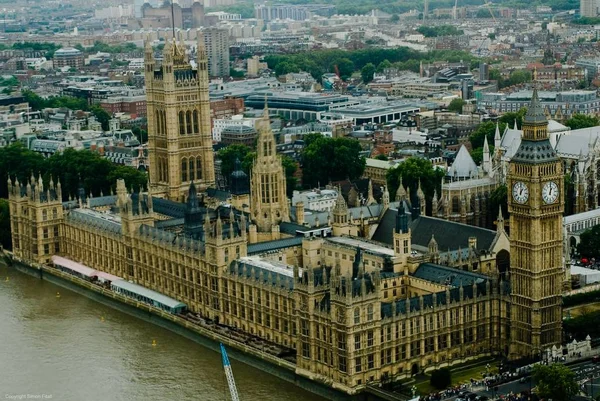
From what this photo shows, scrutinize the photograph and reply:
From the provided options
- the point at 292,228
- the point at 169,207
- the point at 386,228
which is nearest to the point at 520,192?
the point at 386,228

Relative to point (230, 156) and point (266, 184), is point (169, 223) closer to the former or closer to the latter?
point (266, 184)

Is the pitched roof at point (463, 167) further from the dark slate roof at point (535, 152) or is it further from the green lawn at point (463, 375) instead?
the green lawn at point (463, 375)

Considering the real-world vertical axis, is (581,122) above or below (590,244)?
above

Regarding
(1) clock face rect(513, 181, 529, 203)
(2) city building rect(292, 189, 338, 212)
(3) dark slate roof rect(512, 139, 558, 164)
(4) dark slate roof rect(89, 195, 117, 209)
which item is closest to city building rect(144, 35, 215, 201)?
(4) dark slate roof rect(89, 195, 117, 209)

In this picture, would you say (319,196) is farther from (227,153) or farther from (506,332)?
(506,332)

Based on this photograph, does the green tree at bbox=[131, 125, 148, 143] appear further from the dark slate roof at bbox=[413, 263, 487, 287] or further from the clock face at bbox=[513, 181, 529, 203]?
the clock face at bbox=[513, 181, 529, 203]

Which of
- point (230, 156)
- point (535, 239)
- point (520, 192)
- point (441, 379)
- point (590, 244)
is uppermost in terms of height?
point (520, 192)

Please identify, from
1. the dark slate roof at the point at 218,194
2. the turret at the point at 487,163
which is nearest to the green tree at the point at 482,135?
the turret at the point at 487,163

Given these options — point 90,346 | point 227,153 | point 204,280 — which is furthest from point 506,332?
point 227,153
